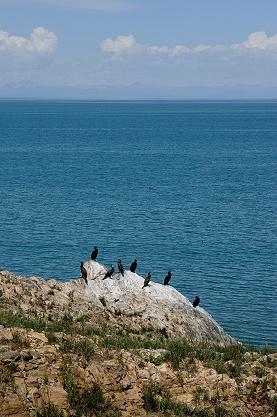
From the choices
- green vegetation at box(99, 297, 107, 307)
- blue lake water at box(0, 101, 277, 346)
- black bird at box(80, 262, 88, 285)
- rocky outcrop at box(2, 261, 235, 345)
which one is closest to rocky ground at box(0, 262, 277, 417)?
rocky outcrop at box(2, 261, 235, 345)

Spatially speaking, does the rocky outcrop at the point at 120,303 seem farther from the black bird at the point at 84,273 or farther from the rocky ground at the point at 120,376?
the rocky ground at the point at 120,376

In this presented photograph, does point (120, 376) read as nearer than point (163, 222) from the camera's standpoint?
Yes

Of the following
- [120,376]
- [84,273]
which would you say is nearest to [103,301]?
[84,273]

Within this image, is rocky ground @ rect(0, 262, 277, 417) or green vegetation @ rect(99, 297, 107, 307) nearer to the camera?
rocky ground @ rect(0, 262, 277, 417)

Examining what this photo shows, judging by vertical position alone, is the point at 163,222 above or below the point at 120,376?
below

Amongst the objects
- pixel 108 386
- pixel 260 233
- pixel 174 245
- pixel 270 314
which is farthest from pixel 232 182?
pixel 108 386

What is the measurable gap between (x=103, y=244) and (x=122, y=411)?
5073cm

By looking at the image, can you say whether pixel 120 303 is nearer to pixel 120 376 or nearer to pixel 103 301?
pixel 103 301

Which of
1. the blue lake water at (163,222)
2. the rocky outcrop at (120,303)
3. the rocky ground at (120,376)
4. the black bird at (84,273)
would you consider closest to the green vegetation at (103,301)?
the rocky outcrop at (120,303)

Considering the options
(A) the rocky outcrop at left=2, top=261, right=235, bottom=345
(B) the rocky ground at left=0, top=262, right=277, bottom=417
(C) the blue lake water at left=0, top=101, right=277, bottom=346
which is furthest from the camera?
(C) the blue lake water at left=0, top=101, right=277, bottom=346

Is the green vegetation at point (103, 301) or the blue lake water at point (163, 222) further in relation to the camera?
the blue lake water at point (163, 222)

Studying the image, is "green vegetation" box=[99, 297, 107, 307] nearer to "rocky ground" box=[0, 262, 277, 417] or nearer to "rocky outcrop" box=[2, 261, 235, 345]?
"rocky outcrop" box=[2, 261, 235, 345]

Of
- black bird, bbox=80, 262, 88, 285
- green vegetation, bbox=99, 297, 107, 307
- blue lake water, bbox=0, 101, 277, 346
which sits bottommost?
blue lake water, bbox=0, 101, 277, 346

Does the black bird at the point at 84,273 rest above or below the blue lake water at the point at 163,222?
above
